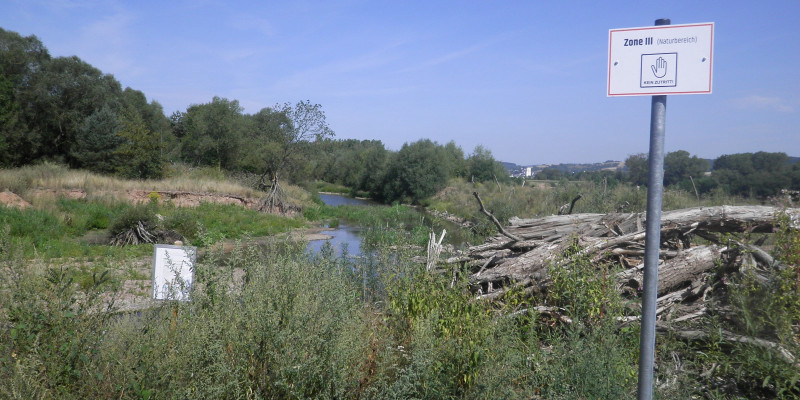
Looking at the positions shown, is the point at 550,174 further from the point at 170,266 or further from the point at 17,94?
the point at 17,94

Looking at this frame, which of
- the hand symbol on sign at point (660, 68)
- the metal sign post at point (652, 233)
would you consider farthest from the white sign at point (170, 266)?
the hand symbol on sign at point (660, 68)

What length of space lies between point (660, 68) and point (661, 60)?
3 centimetres

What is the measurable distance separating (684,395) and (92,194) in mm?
23750

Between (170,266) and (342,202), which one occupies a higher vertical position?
(170,266)

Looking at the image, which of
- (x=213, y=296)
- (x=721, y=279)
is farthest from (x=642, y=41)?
(x=721, y=279)

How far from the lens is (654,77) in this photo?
7.00ft

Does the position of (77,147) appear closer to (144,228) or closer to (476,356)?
(144,228)

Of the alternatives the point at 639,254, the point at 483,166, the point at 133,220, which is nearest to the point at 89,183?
the point at 133,220

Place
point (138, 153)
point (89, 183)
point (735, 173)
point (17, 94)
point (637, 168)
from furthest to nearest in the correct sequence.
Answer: point (17, 94)
point (138, 153)
point (89, 183)
point (637, 168)
point (735, 173)

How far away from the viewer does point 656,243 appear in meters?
2.14

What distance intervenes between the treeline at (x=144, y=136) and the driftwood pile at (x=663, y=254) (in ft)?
81.6

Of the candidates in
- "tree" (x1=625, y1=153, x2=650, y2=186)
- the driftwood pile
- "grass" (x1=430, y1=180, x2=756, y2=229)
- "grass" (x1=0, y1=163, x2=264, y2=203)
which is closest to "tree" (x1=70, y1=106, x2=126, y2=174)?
"grass" (x1=0, y1=163, x2=264, y2=203)

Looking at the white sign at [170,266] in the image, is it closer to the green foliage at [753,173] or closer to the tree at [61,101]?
the green foliage at [753,173]

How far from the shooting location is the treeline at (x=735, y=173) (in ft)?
28.2
